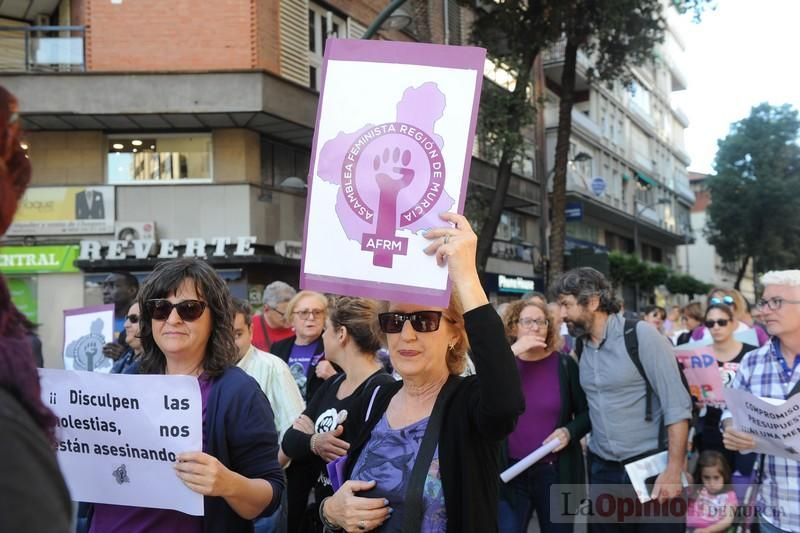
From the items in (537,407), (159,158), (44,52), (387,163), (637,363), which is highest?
(44,52)

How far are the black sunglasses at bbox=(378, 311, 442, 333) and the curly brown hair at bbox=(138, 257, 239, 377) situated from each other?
610mm

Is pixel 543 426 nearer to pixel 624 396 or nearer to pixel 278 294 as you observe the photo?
pixel 624 396

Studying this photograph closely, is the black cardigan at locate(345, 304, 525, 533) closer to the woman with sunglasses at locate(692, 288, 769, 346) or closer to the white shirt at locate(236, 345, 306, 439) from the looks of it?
the white shirt at locate(236, 345, 306, 439)

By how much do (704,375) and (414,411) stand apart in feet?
14.0

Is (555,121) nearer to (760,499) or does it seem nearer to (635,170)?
(635,170)

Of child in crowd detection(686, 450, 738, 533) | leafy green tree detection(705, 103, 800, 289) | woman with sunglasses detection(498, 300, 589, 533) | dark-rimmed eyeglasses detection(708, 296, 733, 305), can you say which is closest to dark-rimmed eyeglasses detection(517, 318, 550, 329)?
woman with sunglasses detection(498, 300, 589, 533)

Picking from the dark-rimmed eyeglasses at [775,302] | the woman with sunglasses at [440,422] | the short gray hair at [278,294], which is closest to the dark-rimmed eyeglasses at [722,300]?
the dark-rimmed eyeglasses at [775,302]

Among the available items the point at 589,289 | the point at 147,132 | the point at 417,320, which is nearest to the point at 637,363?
the point at 589,289

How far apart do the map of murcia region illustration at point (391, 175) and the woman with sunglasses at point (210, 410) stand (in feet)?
2.07

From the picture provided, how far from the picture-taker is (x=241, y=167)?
16609 millimetres

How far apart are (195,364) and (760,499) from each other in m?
2.95

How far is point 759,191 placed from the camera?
1752 inches

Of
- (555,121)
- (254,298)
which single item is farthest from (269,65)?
(555,121)

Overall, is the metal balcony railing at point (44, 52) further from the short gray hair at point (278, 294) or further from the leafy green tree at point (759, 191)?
the leafy green tree at point (759, 191)
